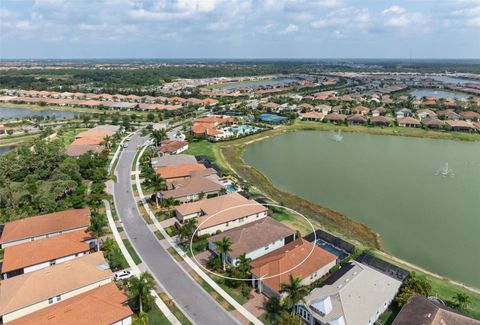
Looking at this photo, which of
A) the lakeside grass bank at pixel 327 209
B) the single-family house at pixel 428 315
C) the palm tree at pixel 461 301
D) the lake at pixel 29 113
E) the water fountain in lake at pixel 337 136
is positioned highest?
the single-family house at pixel 428 315

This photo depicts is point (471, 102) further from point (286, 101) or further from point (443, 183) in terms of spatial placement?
point (443, 183)

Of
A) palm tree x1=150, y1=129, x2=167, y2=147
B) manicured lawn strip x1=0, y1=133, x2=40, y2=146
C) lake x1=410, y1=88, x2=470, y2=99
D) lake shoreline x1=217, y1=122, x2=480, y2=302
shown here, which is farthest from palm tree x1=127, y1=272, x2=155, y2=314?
lake x1=410, y1=88, x2=470, y2=99

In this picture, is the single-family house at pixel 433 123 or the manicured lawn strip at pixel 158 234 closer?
the manicured lawn strip at pixel 158 234

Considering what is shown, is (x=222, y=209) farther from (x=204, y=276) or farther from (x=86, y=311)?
(x=86, y=311)

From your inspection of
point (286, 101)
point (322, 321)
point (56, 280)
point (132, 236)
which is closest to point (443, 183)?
point (322, 321)

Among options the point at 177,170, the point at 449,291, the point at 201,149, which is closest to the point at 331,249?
the point at 449,291

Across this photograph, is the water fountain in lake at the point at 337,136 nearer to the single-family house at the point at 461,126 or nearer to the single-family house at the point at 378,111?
the single-family house at the point at 378,111

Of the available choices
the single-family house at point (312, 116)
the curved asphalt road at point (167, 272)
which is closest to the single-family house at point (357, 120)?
the single-family house at point (312, 116)
